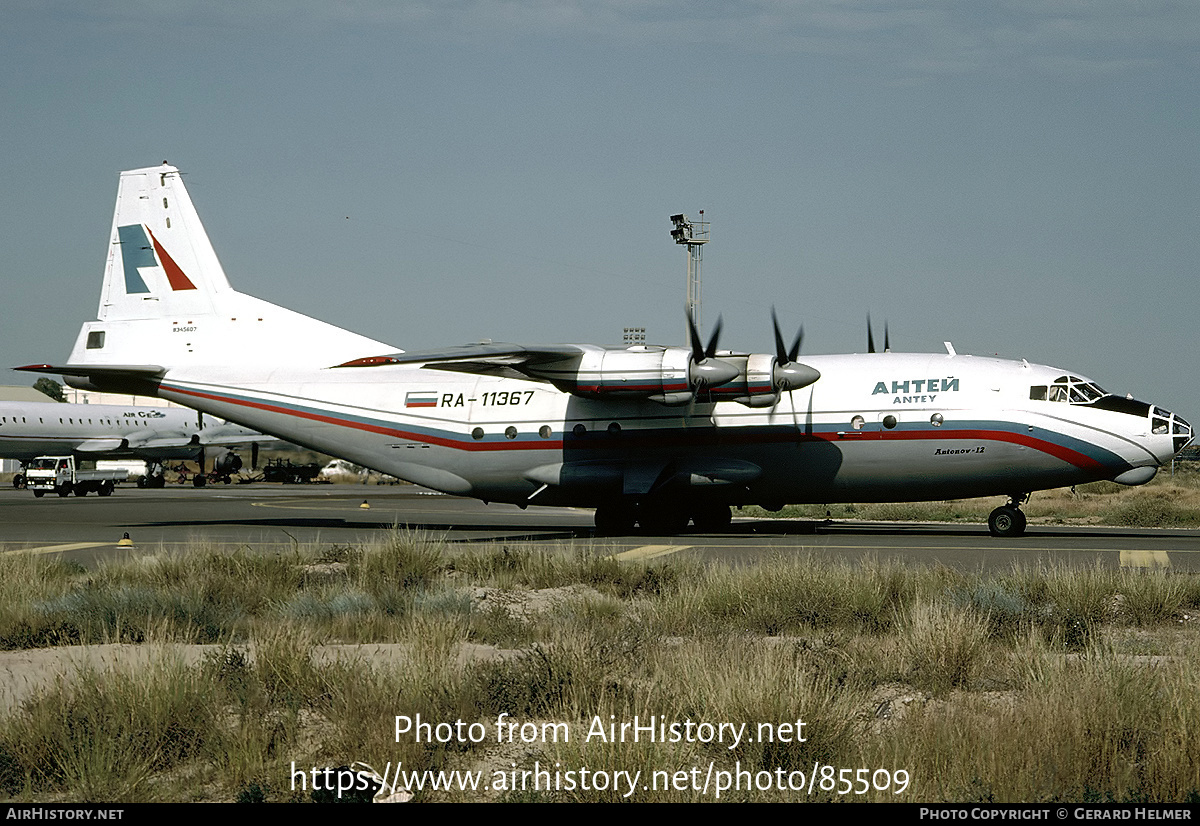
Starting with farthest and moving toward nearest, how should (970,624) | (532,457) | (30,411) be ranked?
1. (30,411)
2. (532,457)
3. (970,624)

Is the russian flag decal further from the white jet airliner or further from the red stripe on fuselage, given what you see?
the white jet airliner

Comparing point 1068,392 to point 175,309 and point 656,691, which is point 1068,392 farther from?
point 175,309

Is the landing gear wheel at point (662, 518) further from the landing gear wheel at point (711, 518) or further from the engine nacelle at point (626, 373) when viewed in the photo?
the engine nacelle at point (626, 373)

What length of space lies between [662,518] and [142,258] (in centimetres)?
1640

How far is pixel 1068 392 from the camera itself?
79.0 ft

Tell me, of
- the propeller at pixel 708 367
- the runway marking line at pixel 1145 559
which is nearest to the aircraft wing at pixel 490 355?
the propeller at pixel 708 367

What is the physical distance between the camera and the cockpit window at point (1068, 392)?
24031 millimetres

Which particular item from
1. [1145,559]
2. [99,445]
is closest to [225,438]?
[99,445]

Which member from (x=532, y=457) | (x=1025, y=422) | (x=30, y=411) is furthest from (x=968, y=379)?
(x=30, y=411)

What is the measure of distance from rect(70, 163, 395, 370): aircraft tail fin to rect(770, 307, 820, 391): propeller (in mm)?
10784

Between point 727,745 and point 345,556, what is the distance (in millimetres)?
12223

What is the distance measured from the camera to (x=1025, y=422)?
78.5 feet

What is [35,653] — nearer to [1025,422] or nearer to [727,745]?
[727,745]

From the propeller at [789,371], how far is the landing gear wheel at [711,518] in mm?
4620
